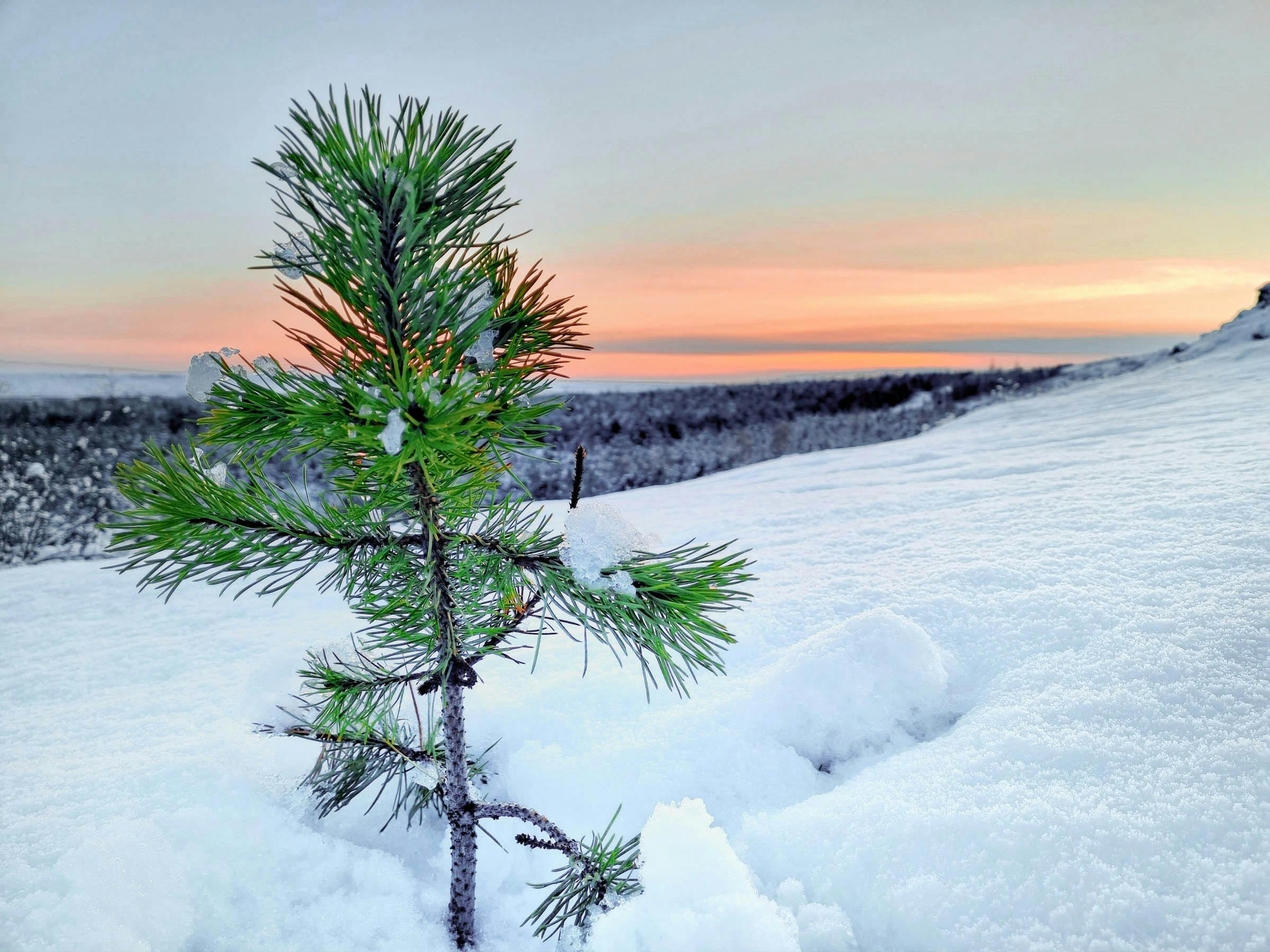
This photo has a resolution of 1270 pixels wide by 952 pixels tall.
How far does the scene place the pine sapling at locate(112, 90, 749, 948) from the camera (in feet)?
3.79

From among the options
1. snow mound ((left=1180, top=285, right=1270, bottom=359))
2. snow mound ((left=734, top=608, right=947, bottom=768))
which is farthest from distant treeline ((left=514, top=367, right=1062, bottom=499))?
snow mound ((left=734, top=608, right=947, bottom=768))

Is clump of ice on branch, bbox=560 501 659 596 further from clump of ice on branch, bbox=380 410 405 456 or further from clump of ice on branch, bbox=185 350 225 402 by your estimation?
clump of ice on branch, bbox=185 350 225 402

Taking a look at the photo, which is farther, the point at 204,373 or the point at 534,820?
the point at 534,820

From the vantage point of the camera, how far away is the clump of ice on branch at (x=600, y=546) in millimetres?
1334

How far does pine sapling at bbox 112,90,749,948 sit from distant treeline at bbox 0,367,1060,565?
4359mm

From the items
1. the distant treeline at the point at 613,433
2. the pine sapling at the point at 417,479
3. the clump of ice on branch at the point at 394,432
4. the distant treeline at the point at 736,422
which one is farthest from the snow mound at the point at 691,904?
the distant treeline at the point at 736,422

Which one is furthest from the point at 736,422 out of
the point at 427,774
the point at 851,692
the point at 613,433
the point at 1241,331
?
the point at 427,774

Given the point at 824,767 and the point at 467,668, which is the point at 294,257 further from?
the point at 824,767

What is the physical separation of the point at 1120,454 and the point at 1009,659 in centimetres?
343

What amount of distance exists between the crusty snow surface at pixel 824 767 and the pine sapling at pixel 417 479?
40cm

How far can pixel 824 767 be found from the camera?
2.25 metres

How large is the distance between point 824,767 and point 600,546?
4.72 feet

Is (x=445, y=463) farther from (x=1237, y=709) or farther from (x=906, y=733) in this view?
(x=1237, y=709)

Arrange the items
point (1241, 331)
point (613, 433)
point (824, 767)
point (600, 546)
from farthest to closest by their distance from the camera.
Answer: point (613, 433)
point (1241, 331)
point (824, 767)
point (600, 546)
